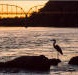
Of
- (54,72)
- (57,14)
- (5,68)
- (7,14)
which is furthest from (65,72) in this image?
(57,14)

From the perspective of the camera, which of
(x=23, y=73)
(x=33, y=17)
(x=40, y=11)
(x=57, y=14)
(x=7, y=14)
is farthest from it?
(x=57, y=14)

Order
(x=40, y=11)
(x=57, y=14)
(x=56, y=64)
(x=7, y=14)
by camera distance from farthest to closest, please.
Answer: (x=57, y=14)
(x=40, y=11)
(x=7, y=14)
(x=56, y=64)

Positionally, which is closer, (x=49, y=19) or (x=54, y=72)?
(x=54, y=72)

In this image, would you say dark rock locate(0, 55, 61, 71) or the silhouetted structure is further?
the silhouetted structure

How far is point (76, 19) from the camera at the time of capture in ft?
599

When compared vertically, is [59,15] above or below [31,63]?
below

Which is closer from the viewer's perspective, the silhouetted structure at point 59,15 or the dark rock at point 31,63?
the dark rock at point 31,63

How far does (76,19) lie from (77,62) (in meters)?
146

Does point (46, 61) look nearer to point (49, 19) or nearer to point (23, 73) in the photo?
point (23, 73)

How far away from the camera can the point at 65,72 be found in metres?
33.0

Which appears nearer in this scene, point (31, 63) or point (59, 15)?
point (31, 63)

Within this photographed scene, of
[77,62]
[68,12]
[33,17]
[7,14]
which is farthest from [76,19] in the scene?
[77,62]

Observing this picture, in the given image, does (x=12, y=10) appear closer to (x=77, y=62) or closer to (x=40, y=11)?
(x=40, y=11)

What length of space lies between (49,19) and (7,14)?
4010cm
